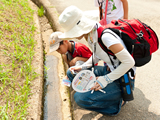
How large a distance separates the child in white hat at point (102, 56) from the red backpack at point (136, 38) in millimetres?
48

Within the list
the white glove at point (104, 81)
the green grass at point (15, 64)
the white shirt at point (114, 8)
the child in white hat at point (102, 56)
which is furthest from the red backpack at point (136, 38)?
the green grass at point (15, 64)

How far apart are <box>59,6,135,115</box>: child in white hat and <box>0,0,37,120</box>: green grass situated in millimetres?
792

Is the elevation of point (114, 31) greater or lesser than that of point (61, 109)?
greater

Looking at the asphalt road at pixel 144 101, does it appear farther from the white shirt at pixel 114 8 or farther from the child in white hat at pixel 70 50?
the white shirt at pixel 114 8

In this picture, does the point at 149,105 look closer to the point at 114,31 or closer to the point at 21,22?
the point at 114,31

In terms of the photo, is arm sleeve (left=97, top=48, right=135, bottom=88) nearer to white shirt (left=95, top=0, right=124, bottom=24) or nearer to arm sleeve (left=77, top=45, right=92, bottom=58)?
arm sleeve (left=77, top=45, right=92, bottom=58)

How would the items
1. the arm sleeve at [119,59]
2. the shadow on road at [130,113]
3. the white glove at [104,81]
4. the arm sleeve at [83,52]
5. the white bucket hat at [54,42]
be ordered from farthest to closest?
1. the arm sleeve at [83,52]
2. the white bucket hat at [54,42]
3. the shadow on road at [130,113]
4. the white glove at [104,81]
5. the arm sleeve at [119,59]

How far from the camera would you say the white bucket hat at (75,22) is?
1576 mm

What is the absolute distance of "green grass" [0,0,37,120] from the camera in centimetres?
208

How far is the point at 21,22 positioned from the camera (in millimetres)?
4188

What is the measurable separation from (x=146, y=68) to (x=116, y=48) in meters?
1.35

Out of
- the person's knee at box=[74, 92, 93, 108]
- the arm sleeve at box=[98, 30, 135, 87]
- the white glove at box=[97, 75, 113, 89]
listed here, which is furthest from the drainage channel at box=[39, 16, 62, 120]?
the arm sleeve at box=[98, 30, 135, 87]

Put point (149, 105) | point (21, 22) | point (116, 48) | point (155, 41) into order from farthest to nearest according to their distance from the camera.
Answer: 1. point (21, 22)
2. point (149, 105)
3. point (155, 41)
4. point (116, 48)

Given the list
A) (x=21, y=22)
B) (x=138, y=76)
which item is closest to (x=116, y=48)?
(x=138, y=76)
